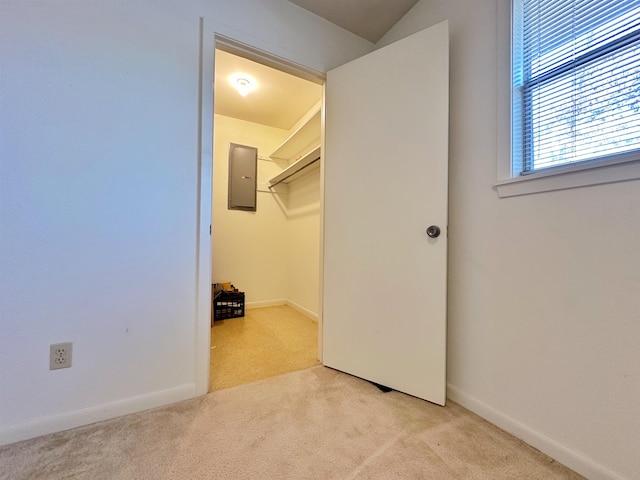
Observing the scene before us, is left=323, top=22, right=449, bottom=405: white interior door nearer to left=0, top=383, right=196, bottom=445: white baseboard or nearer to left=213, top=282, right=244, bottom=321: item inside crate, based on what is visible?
left=0, top=383, right=196, bottom=445: white baseboard

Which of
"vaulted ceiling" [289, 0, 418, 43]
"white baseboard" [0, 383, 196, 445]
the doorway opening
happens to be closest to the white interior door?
"vaulted ceiling" [289, 0, 418, 43]

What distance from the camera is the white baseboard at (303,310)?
2.79 metres

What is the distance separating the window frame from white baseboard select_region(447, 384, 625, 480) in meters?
1.01

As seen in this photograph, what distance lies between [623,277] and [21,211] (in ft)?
7.72

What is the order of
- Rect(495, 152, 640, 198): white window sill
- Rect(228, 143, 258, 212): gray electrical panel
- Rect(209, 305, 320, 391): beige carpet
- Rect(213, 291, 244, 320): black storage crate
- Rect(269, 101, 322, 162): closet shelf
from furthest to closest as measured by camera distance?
Rect(228, 143, 258, 212): gray electrical panel, Rect(213, 291, 244, 320): black storage crate, Rect(269, 101, 322, 162): closet shelf, Rect(209, 305, 320, 391): beige carpet, Rect(495, 152, 640, 198): white window sill

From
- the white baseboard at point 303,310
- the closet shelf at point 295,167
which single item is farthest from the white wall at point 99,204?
the white baseboard at point 303,310

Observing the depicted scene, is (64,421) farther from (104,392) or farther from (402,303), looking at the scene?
(402,303)

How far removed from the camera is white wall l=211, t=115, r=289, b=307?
308 cm

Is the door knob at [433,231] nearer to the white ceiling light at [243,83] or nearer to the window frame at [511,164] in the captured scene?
the window frame at [511,164]

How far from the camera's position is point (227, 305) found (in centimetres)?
279

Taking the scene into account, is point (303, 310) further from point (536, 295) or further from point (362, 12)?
point (362, 12)

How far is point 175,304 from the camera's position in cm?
137

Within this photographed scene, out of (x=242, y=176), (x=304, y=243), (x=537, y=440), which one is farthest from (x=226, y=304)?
(x=537, y=440)

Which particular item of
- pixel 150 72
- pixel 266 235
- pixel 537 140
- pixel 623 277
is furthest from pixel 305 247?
pixel 623 277
